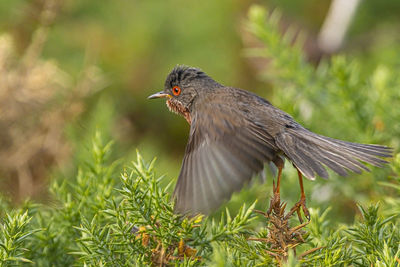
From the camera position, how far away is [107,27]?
545cm

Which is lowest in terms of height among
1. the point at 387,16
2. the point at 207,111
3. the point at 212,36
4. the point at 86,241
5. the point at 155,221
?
the point at 86,241

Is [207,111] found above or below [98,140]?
above

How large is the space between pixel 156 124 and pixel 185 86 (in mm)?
2078

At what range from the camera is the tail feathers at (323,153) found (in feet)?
6.47

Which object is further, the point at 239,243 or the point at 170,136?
the point at 170,136

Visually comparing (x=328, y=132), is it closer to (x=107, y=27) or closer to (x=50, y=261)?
(x=50, y=261)

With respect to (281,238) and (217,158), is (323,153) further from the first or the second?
(281,238)

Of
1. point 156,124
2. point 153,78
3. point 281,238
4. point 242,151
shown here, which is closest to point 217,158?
point 242,151

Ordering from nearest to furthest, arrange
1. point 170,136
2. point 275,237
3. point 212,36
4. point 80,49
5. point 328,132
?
point 275,237 < point 328,132 < point 170,136 < point 80,49 < point 212,36

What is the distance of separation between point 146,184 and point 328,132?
143 centimetres

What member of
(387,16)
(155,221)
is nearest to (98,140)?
(155,221)

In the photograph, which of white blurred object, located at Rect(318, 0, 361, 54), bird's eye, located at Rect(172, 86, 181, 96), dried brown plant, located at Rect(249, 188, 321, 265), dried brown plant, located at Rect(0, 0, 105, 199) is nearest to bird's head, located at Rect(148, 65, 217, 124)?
bird's eye, located at Rect(172, 86, 181, 96)

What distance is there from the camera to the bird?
1646 mm

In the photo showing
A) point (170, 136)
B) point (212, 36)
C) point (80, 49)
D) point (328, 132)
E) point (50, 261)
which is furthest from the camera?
point (212, 36)
